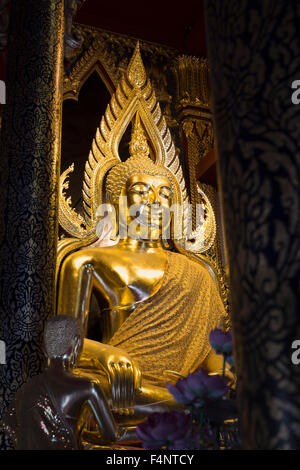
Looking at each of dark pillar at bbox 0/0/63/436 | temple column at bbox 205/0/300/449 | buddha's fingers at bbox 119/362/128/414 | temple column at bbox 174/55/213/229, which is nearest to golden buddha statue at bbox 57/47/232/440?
buddha's fingers at bbox 119/362/128/414

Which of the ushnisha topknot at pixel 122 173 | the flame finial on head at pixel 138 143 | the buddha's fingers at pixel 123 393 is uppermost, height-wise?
the flame finial on head at pixel 138 143

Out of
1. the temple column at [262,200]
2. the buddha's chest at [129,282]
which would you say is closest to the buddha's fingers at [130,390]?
the buddha's chest at [129,282]

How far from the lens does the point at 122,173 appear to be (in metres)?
3.84

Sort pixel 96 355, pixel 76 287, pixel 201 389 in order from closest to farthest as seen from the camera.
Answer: pixel 201 389
pixel 96 355
pixel 76 287

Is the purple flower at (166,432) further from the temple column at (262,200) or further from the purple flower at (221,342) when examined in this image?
the purple flower at (221,342)

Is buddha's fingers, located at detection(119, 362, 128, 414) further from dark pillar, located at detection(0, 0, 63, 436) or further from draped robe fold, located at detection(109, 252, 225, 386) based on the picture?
dark pillar, located at detection(0, 0, 63, 436)

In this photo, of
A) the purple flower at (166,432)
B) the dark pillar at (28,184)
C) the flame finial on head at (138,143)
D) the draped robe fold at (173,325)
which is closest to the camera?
the purple flower at (166,432)

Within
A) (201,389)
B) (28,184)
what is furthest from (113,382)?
(201,389)

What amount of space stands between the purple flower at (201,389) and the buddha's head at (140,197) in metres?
2.69

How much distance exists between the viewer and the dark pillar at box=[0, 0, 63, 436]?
83.2 inches

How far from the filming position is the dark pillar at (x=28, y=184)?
83.2 inches

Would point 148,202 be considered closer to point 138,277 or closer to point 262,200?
→ point 138,277

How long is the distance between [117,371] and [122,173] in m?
1.68

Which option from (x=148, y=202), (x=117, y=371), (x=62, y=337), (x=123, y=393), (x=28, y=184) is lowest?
(x=123, y=393)
